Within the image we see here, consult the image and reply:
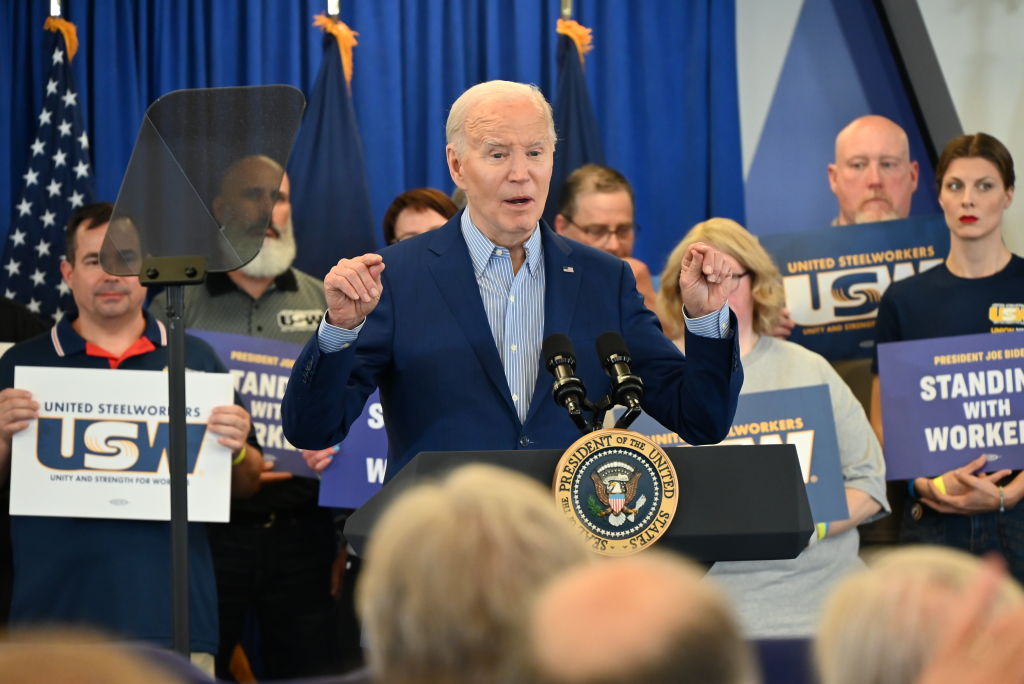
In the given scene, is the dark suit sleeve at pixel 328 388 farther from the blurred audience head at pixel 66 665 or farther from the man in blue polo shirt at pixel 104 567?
A: the blurred audience head at pixel 66 665

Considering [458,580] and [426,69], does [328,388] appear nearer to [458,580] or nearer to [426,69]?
[458,580]

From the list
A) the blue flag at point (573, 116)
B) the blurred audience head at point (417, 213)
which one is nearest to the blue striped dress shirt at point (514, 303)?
the blurred audience head at point (417, 213)

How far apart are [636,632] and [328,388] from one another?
5.74 ft

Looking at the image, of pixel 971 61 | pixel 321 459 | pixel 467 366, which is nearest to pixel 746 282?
pixel 321 459

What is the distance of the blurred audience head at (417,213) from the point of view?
191 inches

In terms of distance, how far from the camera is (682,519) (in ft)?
7.03

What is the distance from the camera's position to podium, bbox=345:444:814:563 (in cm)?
213

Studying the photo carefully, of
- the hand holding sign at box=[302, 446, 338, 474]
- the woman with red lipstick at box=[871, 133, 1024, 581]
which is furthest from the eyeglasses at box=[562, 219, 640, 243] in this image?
the hand holding sign at box=[302, 446, 338, 474]

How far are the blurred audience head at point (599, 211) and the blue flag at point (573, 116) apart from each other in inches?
29.8

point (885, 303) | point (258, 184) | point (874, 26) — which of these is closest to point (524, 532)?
point (258, 184)

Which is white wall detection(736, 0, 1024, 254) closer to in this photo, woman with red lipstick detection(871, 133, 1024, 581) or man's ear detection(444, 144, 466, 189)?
woman with red lipstick detection(871, 133, 1024, 581)

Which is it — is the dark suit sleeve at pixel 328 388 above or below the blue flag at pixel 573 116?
below

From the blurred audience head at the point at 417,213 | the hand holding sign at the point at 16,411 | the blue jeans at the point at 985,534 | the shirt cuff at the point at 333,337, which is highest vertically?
the blurred audience head at the point at 417,213

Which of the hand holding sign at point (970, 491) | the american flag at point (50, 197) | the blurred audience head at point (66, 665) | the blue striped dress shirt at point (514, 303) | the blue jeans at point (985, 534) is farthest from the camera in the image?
the american flag at point (50, 197)
